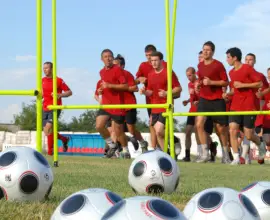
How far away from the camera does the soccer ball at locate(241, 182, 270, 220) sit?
3909mm

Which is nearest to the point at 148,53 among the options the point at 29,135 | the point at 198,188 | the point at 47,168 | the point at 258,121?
the point at 258,121

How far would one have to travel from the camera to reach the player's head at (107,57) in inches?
534

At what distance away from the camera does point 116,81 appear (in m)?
13.9

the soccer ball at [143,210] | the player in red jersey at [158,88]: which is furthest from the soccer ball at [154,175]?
the player in red jersey at [158,88]

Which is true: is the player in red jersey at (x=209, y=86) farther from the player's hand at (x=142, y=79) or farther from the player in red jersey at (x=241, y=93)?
the player's hand at (x=142, y=79)

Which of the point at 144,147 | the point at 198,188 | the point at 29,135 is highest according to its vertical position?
the point at 198,188

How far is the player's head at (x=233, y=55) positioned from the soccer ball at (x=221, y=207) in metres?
9.07

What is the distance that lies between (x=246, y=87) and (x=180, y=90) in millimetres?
1241

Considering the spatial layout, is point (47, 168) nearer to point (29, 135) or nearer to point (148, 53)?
point (148, 53)

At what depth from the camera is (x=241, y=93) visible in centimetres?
1248

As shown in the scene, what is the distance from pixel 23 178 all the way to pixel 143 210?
7.24 feet

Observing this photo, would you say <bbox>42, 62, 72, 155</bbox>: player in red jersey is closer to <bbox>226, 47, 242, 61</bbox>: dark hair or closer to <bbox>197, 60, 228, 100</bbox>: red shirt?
<bbox>197, 60, 228, 100</bbox>: red shirt

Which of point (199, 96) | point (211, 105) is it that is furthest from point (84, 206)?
point (199, 96)

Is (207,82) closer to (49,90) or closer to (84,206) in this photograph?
(49,90)
